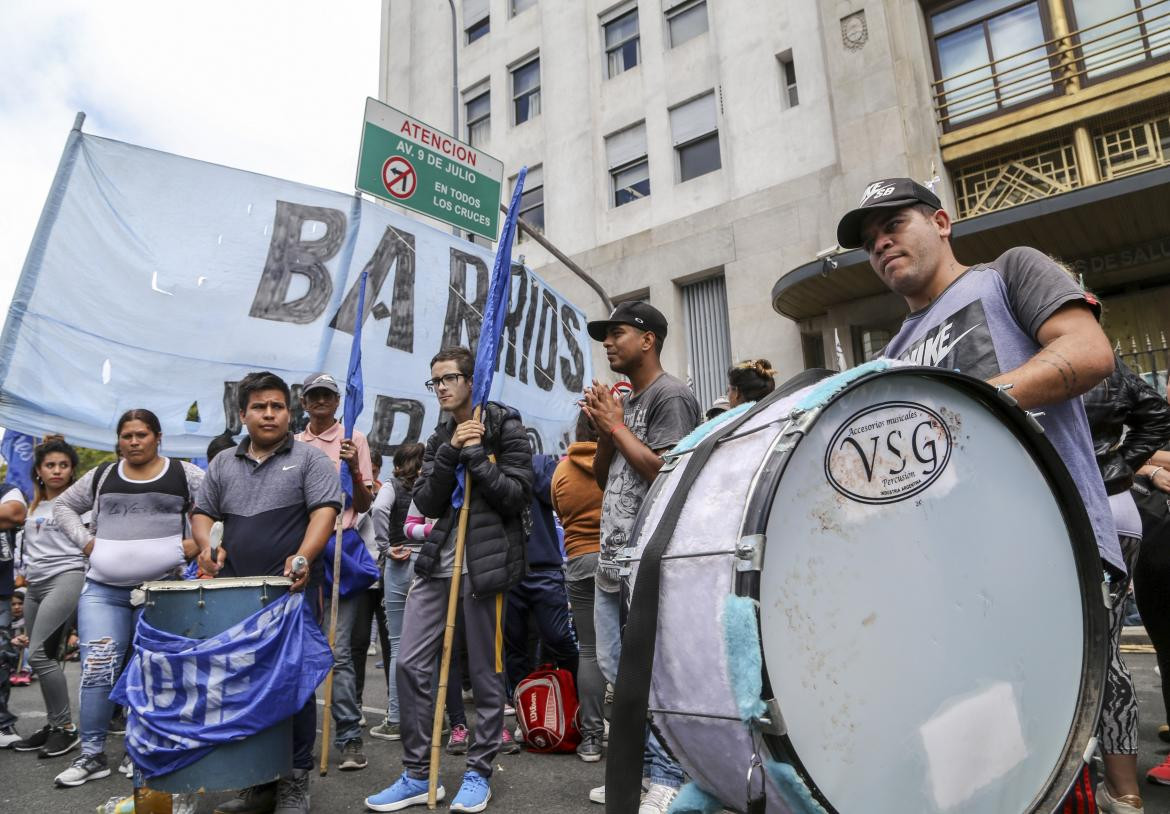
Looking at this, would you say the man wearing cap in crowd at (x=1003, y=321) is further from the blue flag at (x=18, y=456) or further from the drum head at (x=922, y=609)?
the blue flag at (x=18, y=456)

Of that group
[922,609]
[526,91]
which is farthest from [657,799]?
[526,91]

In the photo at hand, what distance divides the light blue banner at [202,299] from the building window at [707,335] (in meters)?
7.83

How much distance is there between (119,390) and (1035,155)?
12314mm

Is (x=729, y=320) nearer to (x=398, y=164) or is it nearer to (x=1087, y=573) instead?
(x=398, y=164)

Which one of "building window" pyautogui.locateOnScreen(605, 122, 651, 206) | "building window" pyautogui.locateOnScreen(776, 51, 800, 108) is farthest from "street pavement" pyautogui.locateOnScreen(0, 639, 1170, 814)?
"building window" pyautogui.locateOnScreen(605, 122, 651, 206)

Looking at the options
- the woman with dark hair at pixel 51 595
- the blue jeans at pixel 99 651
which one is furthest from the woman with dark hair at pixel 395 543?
the woman with dark hair at pixel 51 595

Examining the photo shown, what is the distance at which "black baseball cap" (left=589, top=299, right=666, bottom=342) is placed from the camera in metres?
3.41

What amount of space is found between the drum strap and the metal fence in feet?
37.1

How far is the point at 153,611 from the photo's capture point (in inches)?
122

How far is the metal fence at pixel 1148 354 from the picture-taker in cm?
1041

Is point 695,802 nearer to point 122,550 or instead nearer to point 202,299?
point 122,550

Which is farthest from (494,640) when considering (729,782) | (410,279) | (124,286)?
(410,279)

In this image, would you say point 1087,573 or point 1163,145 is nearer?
point 1087,573

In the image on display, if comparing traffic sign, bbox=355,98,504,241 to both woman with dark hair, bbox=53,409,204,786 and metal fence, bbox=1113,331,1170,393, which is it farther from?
metal fence, bbox=1113,331,1170,393
